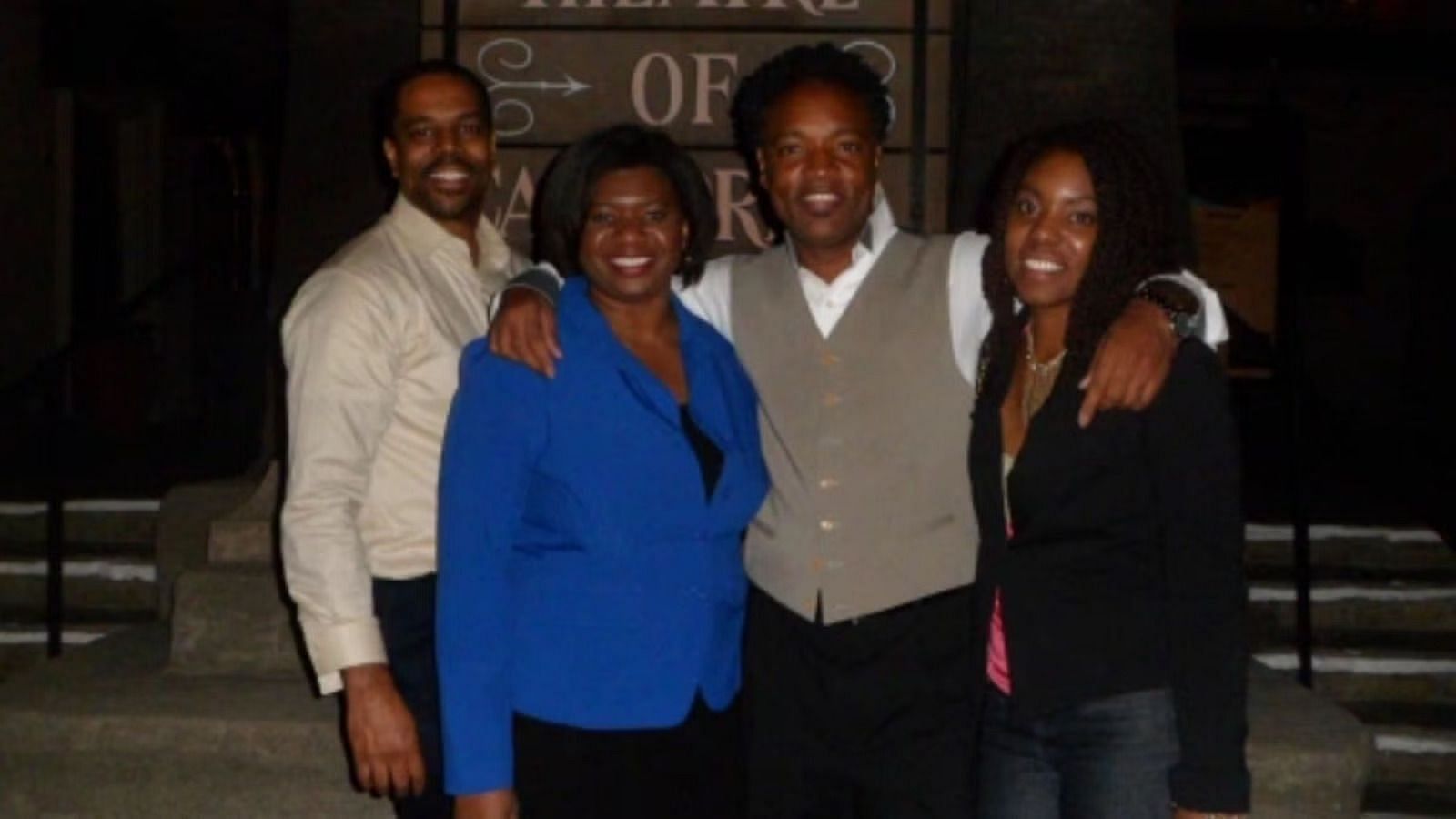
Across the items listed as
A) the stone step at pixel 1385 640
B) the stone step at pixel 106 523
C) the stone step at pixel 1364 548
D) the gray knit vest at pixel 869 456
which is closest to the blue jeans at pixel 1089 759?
the gray knit vest at pixel 869 456

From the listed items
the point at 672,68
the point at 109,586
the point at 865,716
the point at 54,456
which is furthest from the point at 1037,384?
the point at 109,586

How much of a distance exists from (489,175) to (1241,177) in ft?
31.9

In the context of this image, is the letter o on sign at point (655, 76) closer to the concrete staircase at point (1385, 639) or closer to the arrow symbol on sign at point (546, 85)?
the arrow symbol on sign at point (546, 85)

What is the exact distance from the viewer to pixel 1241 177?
12.7 metres

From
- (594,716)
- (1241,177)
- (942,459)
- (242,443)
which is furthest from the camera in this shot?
(1241,177)

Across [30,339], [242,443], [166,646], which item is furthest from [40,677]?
[30,339]

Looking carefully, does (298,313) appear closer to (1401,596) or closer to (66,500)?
(1401,596)

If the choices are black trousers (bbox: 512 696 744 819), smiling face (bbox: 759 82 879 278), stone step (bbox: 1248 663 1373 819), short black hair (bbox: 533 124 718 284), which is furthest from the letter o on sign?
black trousers (bbox: 512 696 744 819)

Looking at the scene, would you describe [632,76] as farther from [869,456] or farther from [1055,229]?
[1055,229]

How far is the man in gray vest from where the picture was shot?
3293 millimetres

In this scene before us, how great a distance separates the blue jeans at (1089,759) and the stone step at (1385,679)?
4178 mm

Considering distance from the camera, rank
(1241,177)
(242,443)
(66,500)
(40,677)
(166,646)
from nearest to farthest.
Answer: (40,677) → (166,646) → (66,500) → (242,443) → (1241,177)

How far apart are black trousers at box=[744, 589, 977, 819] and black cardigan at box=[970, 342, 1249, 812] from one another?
20 centimetres

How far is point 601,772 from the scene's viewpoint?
312 cm
